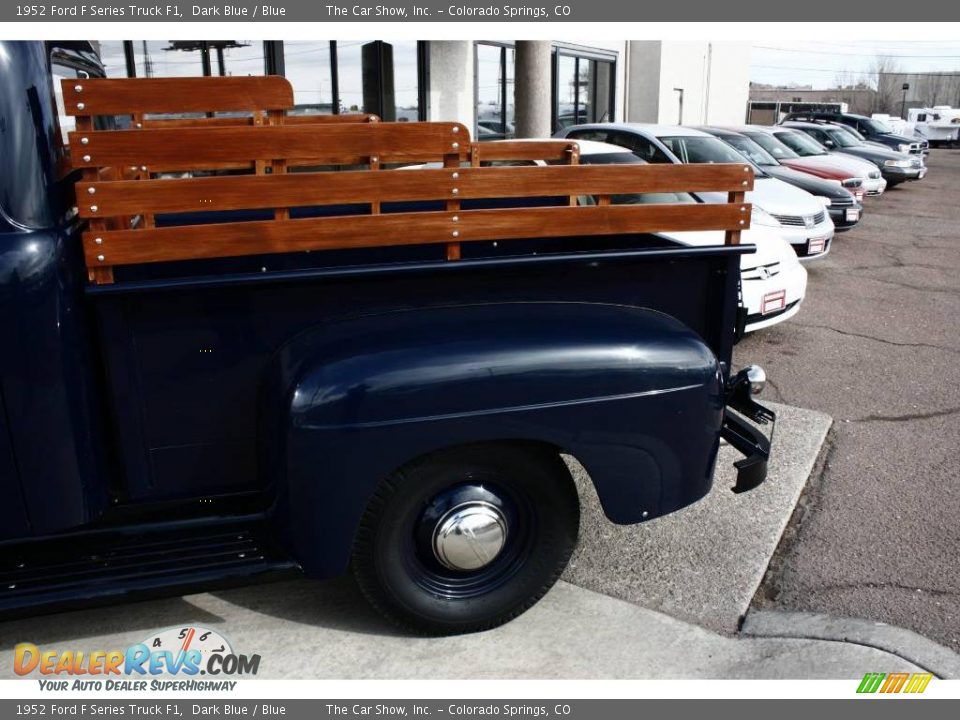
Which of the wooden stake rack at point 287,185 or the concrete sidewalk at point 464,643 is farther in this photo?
the concrete sidewalk at point 464,643

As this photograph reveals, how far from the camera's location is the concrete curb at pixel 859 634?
278 centimetres

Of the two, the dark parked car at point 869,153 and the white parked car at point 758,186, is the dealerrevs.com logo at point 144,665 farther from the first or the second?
the dark parked car at point 869,153

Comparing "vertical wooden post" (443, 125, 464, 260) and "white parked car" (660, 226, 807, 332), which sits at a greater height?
"vertical wooden post" (443, 125, 464, 260)

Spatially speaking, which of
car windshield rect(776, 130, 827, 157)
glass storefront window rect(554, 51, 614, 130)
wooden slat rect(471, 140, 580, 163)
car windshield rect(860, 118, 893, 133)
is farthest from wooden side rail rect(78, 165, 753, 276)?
car windshield rect(860, 118, 893, 133)

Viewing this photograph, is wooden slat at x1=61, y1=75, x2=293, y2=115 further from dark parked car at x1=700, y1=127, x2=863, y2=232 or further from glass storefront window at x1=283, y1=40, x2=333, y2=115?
dark parked car at x1=700, y1=127, x2=863, y2=232

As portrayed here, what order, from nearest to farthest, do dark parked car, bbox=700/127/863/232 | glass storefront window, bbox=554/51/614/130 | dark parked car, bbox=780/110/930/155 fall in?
dark parked car, bbox=700/127/863/232 < glass storefront window, bbox=554/51/614/130 < dark parked car, bbox=780/110/930/155

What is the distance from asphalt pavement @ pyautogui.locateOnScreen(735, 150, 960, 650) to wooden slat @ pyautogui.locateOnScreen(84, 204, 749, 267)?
145 centimetres

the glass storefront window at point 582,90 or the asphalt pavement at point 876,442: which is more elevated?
the glass storefront window at point 582,90

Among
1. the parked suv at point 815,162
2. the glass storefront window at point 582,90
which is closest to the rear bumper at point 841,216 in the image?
the parked suv at point 815,162

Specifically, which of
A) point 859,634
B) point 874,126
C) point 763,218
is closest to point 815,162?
point 763,218

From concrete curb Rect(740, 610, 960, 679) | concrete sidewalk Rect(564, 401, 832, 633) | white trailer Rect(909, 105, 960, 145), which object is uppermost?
concrete curb Rect(740, 610, 960, 679)

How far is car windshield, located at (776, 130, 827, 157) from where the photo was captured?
13.6 meters

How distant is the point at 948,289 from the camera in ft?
27.4

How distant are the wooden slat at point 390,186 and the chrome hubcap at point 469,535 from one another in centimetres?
100
